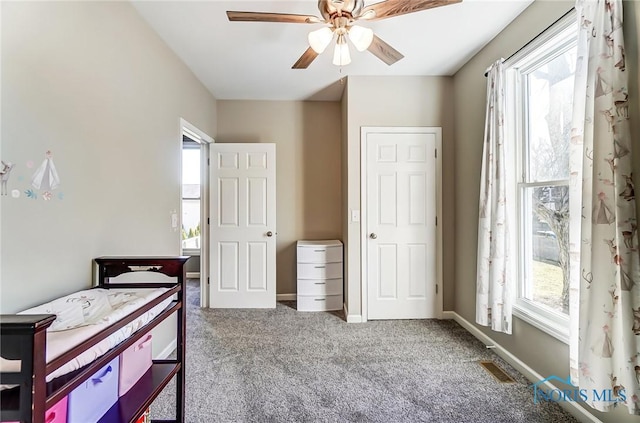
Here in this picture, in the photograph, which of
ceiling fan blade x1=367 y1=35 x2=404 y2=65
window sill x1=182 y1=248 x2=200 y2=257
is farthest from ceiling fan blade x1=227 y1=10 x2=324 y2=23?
window sill x1=182 y1=248 x2=200 y2=257

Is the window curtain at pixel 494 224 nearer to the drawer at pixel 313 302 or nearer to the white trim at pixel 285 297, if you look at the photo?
the drawer at pixel 313 302

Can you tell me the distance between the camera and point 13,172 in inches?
43.3

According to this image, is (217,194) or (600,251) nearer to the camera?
(600,251)

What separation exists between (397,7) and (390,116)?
1.48m

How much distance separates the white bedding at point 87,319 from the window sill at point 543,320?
2.24 meters

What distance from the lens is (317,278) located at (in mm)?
3305

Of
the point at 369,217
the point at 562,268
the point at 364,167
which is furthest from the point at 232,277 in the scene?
the point at 562,268

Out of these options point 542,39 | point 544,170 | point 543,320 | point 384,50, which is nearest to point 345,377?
point 543,320

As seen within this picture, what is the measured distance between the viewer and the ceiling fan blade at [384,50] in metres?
1.82

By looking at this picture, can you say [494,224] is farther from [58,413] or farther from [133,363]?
[58,413]

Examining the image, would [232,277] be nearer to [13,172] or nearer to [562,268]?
[13,172]

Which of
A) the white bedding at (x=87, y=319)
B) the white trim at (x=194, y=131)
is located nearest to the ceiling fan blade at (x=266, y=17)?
the white trim at (x=194, y=131)

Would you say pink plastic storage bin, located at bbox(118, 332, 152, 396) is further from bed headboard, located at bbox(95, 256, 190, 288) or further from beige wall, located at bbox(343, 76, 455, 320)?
beige wall, located at bbox(343, 76, 455, 320)

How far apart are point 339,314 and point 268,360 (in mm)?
1160
